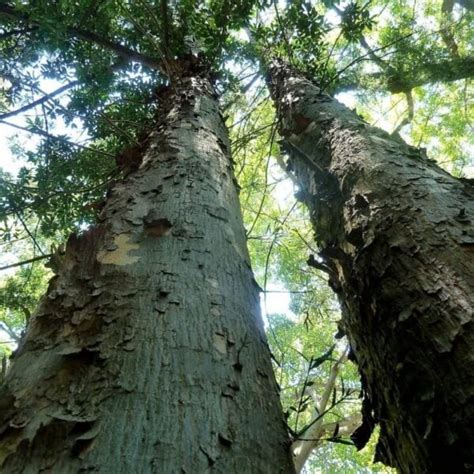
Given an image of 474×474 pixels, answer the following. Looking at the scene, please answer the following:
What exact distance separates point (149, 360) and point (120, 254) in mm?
456

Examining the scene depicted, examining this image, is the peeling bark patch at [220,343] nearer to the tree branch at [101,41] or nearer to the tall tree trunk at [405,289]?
the tall tree trunk at [405,289]

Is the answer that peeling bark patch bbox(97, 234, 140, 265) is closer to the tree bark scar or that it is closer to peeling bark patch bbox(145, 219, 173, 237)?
peeling bark patch bbox(145, 219, 173, 237)

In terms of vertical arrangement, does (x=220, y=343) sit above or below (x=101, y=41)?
below

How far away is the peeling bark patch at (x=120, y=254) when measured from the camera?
49.3 inches

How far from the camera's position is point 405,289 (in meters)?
1.53

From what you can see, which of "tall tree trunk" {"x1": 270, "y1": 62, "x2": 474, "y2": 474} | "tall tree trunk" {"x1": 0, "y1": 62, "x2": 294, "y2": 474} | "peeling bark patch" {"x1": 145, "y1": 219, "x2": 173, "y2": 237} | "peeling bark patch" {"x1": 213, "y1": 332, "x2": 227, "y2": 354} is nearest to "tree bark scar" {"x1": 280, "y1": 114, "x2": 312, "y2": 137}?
"tall tree trunk" {"x1": 270, "y1": 62, "x2": 474, "y2": 474}

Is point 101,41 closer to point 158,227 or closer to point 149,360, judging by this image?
point 158,227

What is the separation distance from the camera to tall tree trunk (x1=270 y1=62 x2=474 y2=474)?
1.24 metres

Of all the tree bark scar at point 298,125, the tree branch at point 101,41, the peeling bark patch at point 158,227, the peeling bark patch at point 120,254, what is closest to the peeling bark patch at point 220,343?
the peeling bark patch at point 120,254

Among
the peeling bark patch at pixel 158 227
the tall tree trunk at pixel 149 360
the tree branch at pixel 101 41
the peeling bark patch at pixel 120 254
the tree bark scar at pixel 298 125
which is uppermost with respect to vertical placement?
the tree branch at pixel 101 41

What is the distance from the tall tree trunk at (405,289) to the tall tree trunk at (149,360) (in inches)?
19.8

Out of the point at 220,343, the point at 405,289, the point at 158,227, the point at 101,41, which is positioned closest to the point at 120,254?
the point at 158,227

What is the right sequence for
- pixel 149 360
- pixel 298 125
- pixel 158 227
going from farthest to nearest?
1. pixel 298 125
2. pixel 158 227
3. pixel 149 360

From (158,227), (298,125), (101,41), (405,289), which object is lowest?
(405,289)
